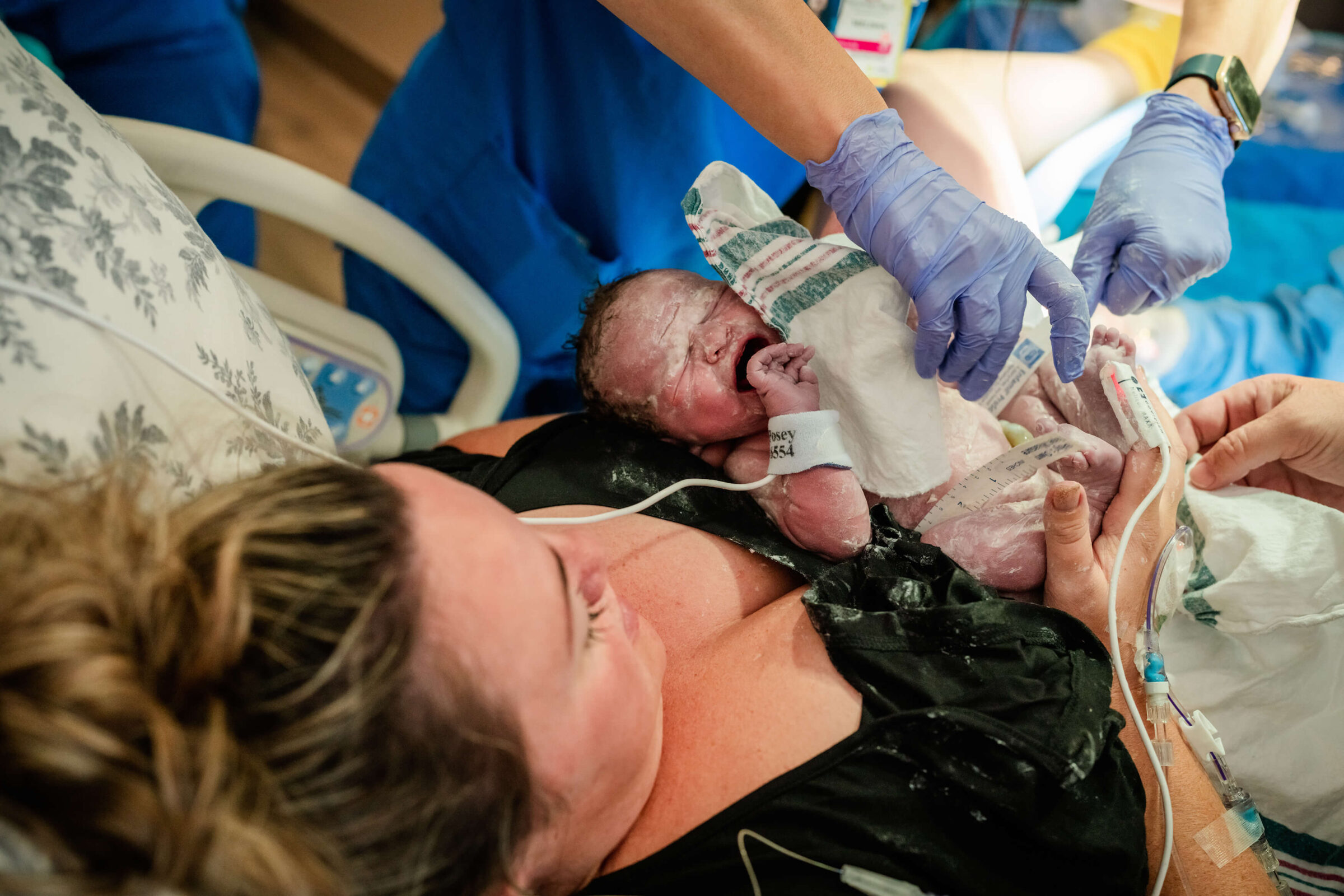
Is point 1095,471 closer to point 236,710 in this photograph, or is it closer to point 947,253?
point 947,253

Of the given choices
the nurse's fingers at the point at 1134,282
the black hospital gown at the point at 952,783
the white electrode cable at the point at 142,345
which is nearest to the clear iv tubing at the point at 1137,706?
A: the black hospital gown at the point at 952,783

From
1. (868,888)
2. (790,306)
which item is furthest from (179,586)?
(790,306)

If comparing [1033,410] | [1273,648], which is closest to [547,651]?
[1033,410]

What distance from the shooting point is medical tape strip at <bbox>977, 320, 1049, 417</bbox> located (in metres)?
1.34

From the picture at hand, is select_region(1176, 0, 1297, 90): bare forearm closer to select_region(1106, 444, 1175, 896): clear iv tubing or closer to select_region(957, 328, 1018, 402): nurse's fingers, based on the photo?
select_region(957, 328, 1018, 402): nurse's fingers

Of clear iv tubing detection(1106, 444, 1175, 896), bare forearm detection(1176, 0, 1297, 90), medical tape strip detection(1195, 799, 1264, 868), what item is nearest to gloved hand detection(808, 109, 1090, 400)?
clear iv tubing detection(1106, 444, 1175, 896)

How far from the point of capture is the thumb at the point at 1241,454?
1.20 m

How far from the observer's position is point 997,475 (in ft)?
3.70

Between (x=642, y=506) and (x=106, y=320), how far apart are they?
680 millimetres

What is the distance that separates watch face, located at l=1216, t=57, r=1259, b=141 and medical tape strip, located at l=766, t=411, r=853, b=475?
126 cm

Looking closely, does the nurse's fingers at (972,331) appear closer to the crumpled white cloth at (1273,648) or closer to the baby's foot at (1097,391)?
the baby's foot at (1097,391)

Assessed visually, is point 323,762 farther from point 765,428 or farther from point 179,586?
point 765,428

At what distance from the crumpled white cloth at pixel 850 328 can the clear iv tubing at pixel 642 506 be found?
0.64 feet

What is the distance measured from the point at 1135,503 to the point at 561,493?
0.94m
